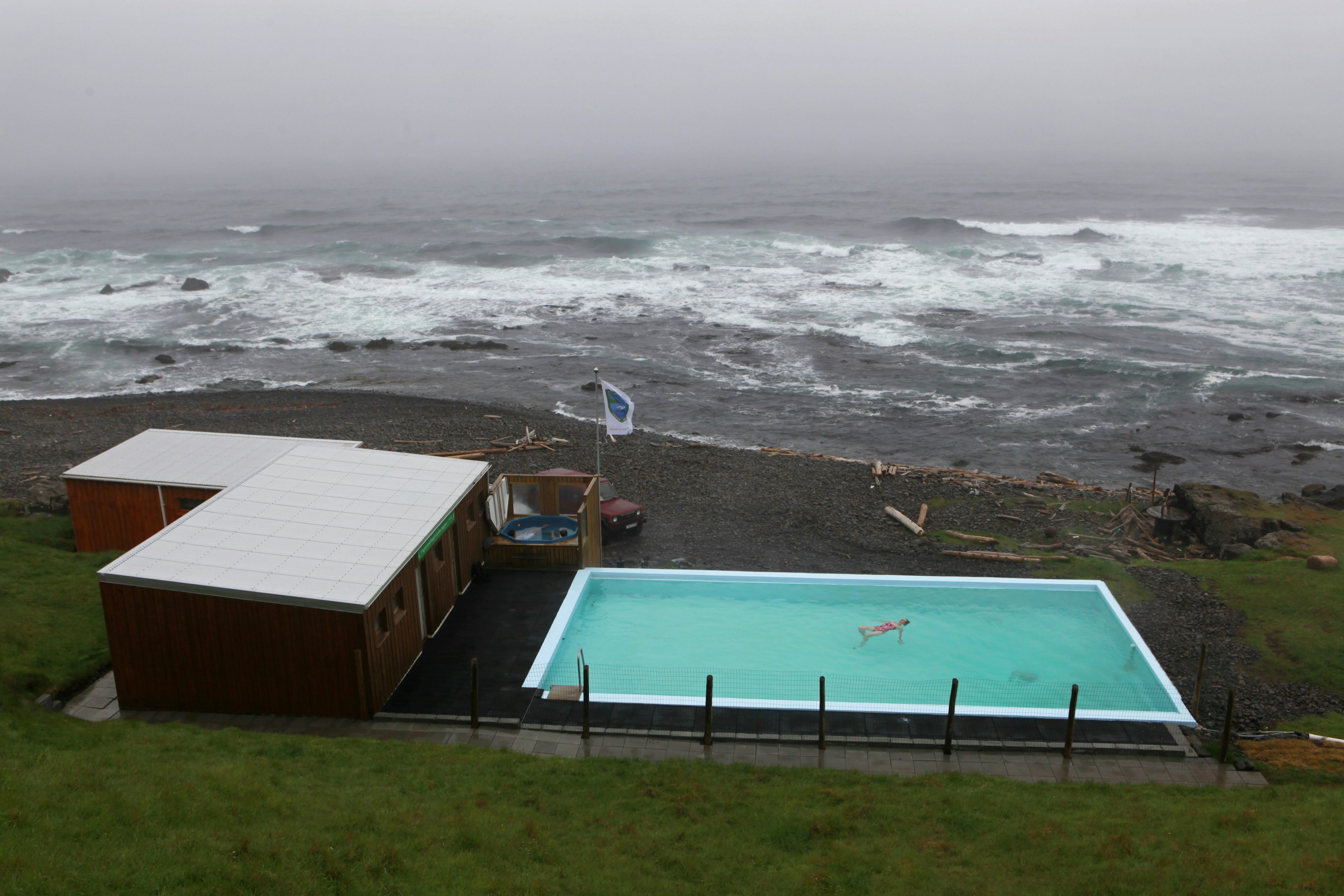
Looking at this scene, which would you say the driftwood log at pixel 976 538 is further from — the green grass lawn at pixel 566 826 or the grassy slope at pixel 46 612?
the grassy slope at pixel 46 612

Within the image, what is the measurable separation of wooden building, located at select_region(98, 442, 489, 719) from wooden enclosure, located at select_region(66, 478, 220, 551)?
170 inches

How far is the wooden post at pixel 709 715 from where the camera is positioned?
42.9ft

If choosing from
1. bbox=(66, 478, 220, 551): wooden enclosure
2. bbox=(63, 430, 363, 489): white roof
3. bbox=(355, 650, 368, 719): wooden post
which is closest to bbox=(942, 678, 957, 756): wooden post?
bbox=(355, 650, 368, 719): wooden post

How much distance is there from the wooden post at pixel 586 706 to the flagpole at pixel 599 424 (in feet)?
22.5

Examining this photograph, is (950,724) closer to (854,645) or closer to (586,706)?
(854,645)

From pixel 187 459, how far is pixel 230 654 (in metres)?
8.23

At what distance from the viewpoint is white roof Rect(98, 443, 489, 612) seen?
13.1 m

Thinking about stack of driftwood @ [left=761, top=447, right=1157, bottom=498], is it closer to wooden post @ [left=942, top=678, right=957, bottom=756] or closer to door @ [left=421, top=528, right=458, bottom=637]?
wooden post @ [left=942, top=678, right=957, bottom=756]

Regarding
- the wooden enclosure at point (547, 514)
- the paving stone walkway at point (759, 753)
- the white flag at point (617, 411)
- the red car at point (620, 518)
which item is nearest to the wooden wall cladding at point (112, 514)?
the paving stone walkway at point (759, 753)

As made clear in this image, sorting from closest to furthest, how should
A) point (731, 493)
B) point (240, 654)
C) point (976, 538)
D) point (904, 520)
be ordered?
1. point (240, 654)
2. point (976, 538)
3. point (904, 520)
4. point (731, 493)

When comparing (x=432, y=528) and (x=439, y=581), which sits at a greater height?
(x=432, y=528)

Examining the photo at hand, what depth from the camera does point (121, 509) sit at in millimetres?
18953

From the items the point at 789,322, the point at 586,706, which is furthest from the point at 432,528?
the point at 789,322

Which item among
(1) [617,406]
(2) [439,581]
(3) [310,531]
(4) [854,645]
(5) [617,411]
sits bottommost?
(4) [854,645]
